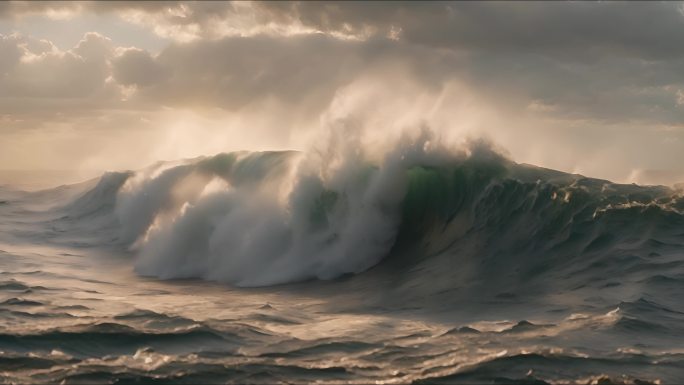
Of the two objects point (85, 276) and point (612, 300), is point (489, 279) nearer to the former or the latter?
point (612, 300)

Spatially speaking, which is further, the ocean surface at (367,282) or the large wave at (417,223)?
the large wave at (417,223)

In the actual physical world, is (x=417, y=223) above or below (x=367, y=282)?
above

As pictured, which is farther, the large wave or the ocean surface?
the large wave

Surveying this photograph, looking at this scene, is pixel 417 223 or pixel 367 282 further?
pixel 417 223

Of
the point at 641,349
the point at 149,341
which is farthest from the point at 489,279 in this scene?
the point at 149,341
